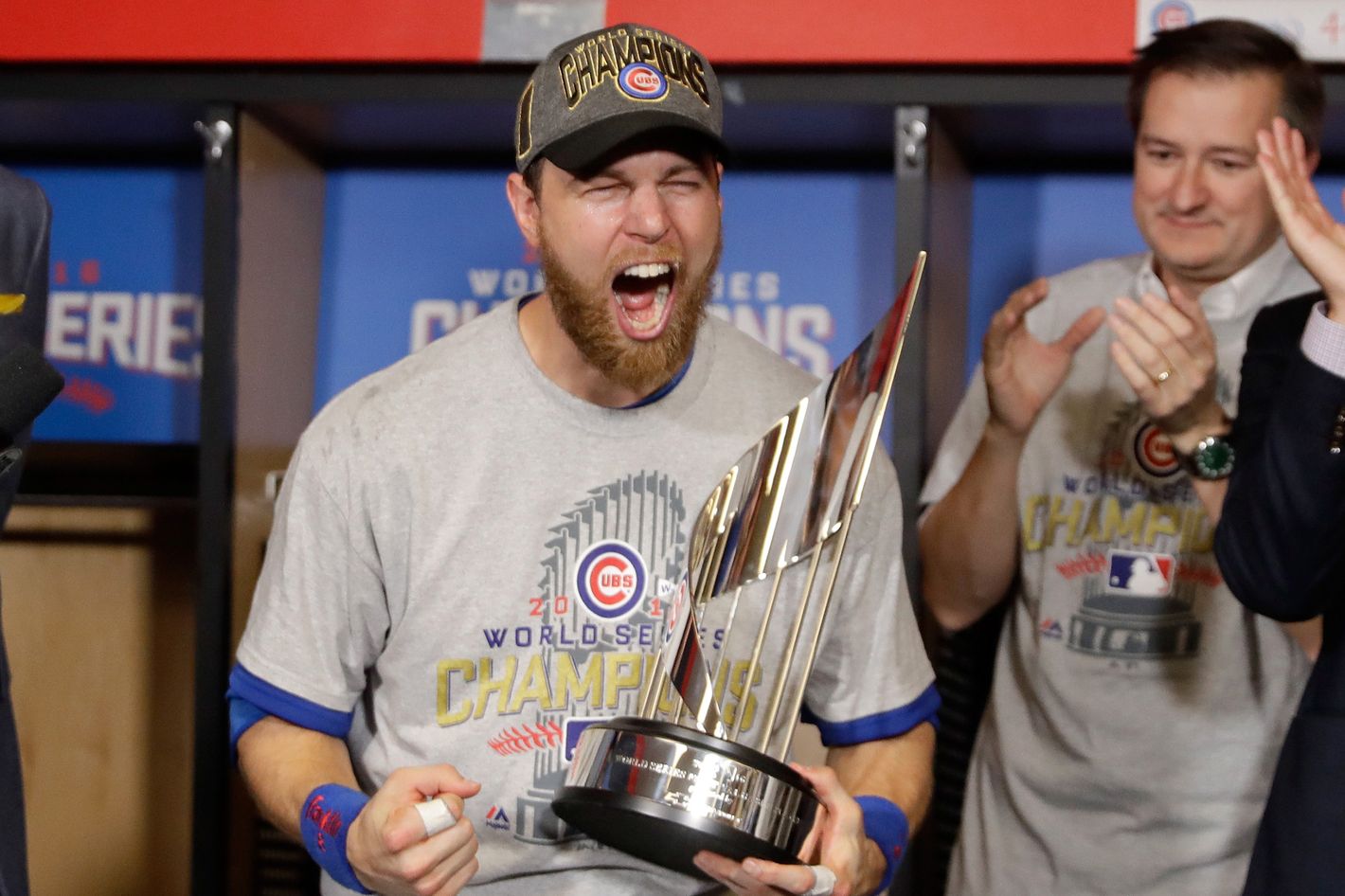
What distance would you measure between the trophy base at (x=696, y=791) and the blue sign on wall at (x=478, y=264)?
3.57 feet

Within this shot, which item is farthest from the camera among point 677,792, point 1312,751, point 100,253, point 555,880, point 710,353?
point 100,253

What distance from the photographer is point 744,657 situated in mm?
1227

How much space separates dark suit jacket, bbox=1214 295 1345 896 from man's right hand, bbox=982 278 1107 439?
1.25 ft

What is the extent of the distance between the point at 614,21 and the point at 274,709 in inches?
31.9

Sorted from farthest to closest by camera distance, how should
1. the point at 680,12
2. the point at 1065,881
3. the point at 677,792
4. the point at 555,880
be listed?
the point at 680,12 < the point at 1065,881 < the point at 555,880 < the point at 677,792

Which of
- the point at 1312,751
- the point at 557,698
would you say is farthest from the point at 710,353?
the point at 1312,751

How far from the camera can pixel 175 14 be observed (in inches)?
65.8

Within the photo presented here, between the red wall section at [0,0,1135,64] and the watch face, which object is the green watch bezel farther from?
the red wall section at [0,0,1135,64]

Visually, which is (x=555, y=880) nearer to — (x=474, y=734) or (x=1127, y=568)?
(x=474, y=734)

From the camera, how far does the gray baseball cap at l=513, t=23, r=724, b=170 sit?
1155 mm

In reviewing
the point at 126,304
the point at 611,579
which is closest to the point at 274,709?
the point at 611,579

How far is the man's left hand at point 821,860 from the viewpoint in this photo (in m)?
0.92

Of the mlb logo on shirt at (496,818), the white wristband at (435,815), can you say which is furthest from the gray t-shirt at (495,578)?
the white wristband at (435,815)

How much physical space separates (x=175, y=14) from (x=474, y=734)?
→ 913mm
